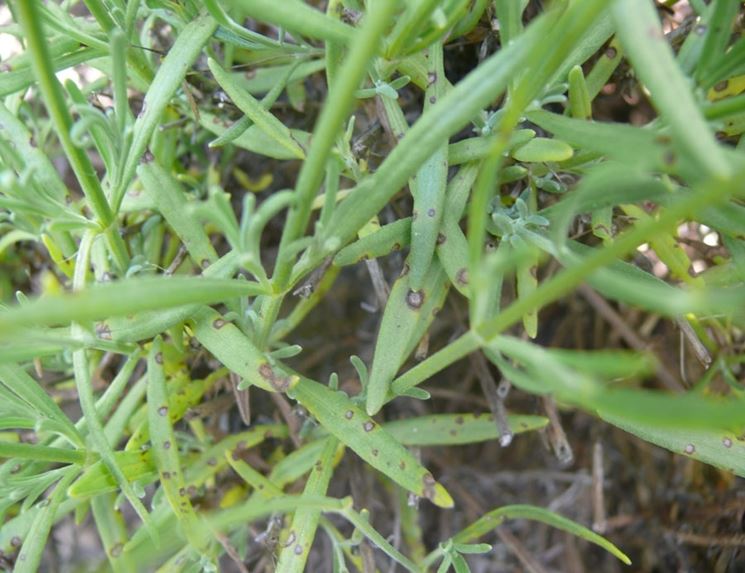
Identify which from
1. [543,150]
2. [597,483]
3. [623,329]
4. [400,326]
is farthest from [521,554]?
[543,150]

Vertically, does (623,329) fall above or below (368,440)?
below

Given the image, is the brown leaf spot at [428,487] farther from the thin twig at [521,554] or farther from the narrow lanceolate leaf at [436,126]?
the thin twig at [521,554]

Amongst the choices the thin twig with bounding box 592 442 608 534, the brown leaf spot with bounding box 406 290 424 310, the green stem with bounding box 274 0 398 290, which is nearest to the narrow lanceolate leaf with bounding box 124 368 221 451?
the brown leaf spot with bounding box 406 290 424 310

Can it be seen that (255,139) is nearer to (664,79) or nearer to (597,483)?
(664,79)

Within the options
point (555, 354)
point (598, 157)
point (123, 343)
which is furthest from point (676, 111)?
point (123, 343)

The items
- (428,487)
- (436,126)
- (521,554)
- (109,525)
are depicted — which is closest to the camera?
(436,126)

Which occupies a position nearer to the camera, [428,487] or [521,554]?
[428,487]

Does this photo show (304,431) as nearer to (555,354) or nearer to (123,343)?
(123,343)

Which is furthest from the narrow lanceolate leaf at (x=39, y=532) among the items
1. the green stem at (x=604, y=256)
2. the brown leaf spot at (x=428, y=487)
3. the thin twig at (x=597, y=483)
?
the thin twig at (x=597, y=483)
